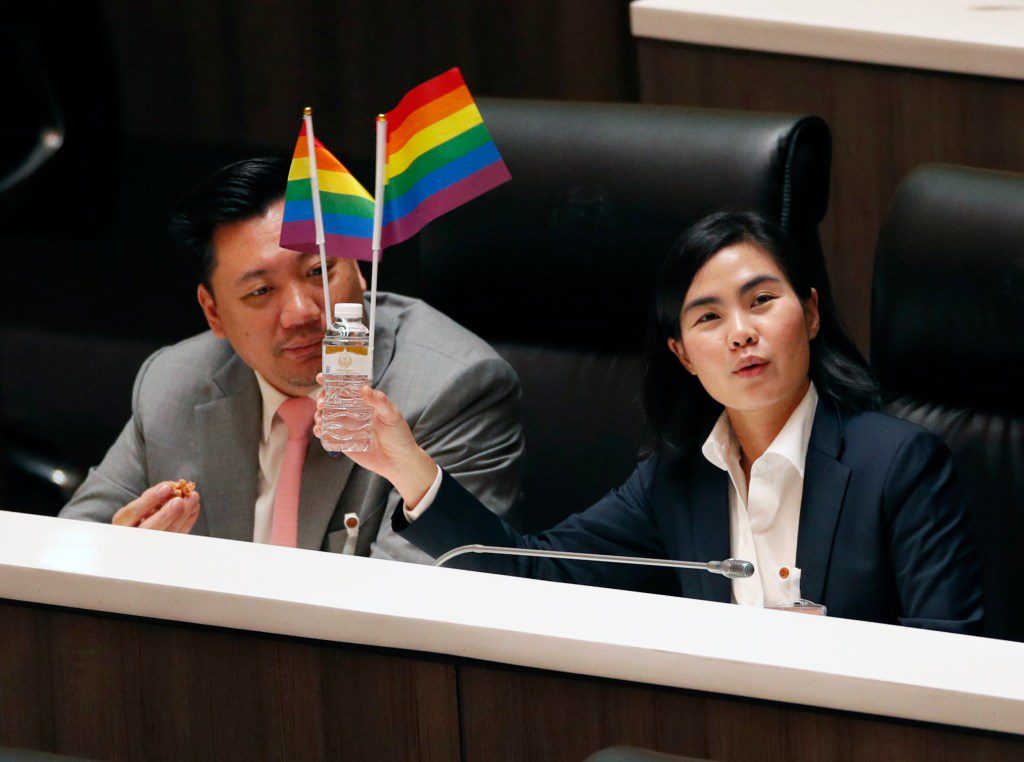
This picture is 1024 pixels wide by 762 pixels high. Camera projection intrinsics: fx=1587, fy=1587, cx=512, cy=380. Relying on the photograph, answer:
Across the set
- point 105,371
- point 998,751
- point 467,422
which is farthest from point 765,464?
point 105,371

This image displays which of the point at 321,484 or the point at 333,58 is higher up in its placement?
the point at 333,58

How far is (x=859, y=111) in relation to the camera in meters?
3.04

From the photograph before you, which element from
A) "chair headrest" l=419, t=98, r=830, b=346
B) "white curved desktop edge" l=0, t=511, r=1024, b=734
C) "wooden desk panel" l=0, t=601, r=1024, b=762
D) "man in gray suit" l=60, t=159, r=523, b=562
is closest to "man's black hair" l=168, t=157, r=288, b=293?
"man in gray suit" l=60, t=159, r=523, b=562

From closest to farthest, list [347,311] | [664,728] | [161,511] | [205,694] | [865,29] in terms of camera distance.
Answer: [664,728] → [205,694] → [347,311] → [161,511] → [865,29]

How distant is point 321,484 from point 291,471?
5 centimetres

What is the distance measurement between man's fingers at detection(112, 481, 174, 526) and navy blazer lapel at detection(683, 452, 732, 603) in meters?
0.69

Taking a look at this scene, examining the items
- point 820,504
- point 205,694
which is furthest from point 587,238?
point 205,694

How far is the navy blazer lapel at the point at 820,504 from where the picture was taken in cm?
184

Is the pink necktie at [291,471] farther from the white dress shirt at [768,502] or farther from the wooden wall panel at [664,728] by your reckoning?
the wooden wall panel at [664,728]

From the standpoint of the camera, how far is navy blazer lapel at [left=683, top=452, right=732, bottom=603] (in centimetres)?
192

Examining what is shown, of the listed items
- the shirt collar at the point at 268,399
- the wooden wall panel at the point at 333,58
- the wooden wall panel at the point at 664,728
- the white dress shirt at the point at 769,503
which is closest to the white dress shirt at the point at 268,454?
the shirt collar at the point at 268,399

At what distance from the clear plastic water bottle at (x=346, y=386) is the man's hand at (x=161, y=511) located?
306mm

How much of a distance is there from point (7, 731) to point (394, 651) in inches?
14.1

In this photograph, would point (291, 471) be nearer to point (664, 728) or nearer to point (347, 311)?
point (347, 311)
